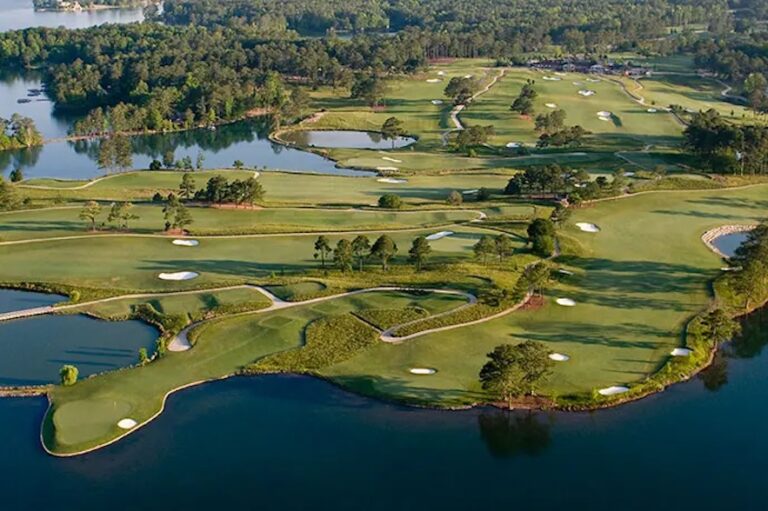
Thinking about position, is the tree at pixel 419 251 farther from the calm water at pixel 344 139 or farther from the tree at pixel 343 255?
the calm water at pixel 344 139

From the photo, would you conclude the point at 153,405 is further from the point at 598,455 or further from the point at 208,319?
the point at 598,455

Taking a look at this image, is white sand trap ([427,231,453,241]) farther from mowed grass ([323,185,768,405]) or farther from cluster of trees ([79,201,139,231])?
cluster of trees ([79,201,139,231])

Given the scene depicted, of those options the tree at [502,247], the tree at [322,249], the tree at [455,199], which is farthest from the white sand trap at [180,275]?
the tree at [455,199]

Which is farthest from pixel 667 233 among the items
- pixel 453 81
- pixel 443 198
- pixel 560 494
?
pixel 453 81

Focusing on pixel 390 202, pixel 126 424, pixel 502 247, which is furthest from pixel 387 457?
pixel 390 202

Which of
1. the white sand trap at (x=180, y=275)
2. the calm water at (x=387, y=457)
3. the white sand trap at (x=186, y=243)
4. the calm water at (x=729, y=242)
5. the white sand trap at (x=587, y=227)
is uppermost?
the white sand trap at (x=186, y=243)
